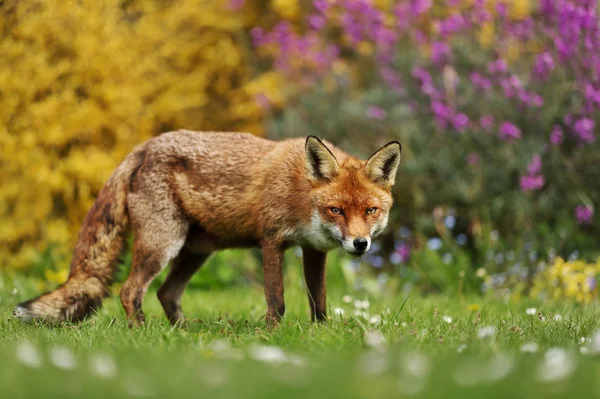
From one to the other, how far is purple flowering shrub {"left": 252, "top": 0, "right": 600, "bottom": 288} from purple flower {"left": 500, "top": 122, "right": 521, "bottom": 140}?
0.02 metres

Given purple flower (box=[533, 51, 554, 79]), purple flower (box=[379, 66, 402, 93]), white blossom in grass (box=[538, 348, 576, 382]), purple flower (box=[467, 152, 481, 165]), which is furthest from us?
purple flower (box=[379, 66, 402, 93])

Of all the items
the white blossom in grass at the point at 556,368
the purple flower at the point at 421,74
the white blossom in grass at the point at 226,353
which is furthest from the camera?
the purple flower at the point at 421,74

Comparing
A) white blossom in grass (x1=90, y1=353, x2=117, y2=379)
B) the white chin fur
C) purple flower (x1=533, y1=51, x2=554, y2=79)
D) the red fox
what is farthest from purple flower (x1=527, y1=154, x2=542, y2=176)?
white blossom in grass (x1=90, y1=353, x2=117, y2=379)

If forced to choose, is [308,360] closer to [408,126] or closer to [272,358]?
[272,358]

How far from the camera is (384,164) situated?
16.5 feet

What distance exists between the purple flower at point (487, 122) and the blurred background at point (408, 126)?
0.29 feet

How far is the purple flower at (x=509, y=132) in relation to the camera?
775 cm

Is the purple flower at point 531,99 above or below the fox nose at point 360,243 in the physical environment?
below

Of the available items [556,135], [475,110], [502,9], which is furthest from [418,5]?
[556,135]

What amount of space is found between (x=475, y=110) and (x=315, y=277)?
13.9ft

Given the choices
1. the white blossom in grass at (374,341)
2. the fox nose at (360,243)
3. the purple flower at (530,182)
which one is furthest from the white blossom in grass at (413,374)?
the purple flower at (530,182)

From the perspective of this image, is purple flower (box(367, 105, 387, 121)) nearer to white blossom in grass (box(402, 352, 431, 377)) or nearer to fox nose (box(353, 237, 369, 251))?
fox nose (box(353, 237, 369, 251))

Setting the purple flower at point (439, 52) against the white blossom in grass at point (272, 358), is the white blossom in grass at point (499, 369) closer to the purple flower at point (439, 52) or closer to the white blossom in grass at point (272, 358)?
the white blossom in grass at point (272, 358)

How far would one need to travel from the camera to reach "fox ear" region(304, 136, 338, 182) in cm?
488
